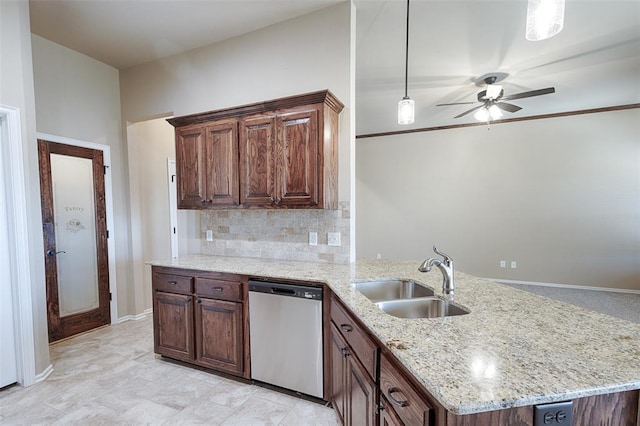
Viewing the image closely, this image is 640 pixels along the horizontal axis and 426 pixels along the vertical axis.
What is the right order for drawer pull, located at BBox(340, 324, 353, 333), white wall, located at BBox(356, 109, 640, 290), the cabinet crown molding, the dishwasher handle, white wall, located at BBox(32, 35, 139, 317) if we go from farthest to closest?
1. white wall, located at BBox(356, 109, 640, 290)
2. white wall, located at BBox(32, 35, 139, 317)
3. the cabinet crown molding
4. the dishwasher handle
5. drawer pull, located at BBox(340, 324, 353, 333)

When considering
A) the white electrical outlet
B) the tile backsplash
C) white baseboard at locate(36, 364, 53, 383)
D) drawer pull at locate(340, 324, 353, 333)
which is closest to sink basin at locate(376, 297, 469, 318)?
drawer pull at locate(340, 324, 353, 333)

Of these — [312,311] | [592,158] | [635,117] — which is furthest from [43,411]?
[635,117]

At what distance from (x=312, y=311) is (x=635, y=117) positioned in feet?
20.4

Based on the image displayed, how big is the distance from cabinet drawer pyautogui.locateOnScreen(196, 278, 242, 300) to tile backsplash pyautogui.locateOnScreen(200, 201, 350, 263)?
1.96 ft

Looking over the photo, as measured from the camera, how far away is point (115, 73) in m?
3.62

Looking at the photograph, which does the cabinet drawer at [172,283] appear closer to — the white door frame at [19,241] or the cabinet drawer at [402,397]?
the white door frame at [19,241]

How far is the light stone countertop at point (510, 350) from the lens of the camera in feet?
2.45

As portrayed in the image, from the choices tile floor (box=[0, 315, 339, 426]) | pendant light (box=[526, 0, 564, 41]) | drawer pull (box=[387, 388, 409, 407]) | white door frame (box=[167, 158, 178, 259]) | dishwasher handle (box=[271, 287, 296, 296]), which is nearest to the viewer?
drawer pull (box=[387, 388, 409, 407])

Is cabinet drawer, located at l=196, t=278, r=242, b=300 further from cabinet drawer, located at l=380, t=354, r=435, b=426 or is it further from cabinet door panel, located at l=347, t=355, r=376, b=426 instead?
cabinet drawer, located at l=380, t=354, r=435, b=426

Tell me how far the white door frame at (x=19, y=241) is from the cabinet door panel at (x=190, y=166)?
115cm

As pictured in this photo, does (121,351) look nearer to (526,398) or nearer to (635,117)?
(526,398)

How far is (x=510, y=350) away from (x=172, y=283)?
252cm

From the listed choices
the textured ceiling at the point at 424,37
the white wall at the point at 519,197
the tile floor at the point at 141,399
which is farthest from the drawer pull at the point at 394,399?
the white wall at the point at 519,197

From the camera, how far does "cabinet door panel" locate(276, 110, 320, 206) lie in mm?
2264
